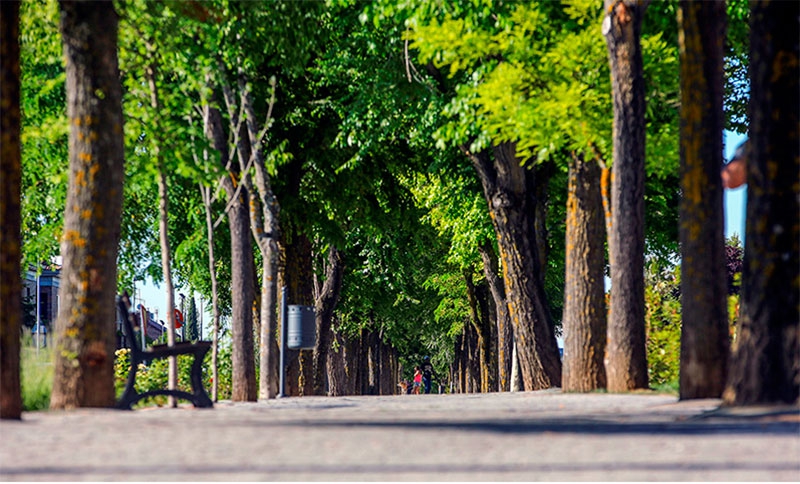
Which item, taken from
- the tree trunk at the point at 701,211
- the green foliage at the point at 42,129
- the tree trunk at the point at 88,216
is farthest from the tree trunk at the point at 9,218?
the tree trunk at the point at 701,211

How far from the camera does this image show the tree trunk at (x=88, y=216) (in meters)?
12.7

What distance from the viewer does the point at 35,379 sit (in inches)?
664

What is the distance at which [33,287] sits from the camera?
395 feet

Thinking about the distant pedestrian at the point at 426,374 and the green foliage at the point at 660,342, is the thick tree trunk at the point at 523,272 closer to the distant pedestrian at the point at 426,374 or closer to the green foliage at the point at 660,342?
Result: the green foliage at the point at 660,342

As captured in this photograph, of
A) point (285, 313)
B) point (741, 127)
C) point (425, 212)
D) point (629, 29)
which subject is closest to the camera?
point (629, 29)

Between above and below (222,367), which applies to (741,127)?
above

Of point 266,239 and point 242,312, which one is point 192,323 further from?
point 242,312

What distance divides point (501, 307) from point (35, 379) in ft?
50.8

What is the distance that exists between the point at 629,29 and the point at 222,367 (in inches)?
518

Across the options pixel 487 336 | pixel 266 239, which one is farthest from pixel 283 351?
pixel 487 336

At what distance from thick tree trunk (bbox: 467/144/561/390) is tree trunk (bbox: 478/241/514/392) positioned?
7.32m

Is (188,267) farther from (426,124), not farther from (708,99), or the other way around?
(708,99)

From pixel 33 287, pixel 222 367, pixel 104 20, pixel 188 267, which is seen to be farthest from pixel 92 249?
pixel 33 287

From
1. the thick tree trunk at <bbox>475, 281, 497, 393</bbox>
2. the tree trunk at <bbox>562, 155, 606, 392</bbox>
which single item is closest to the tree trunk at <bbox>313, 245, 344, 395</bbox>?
the thick tree trunk at <bbox>475, 281, 497, 393</bbox>
